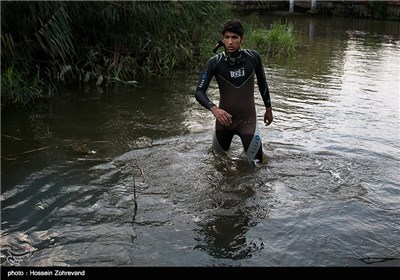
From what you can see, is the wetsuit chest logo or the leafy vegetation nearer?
the wetsuit chest logo

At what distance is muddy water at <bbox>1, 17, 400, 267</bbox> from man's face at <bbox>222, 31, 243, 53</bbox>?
1.31m

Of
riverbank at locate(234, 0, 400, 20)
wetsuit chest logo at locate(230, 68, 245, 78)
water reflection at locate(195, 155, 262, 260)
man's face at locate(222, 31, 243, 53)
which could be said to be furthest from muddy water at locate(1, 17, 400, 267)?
riverbank at locate(234, 0, 400, 20)

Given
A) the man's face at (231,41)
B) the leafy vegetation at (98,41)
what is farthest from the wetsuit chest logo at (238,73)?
the leafy vegetation at (98,41)

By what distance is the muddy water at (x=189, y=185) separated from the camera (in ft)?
11.5

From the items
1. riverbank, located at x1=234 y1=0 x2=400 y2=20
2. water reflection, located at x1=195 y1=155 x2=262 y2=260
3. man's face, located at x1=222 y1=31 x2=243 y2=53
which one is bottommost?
water reflection, located at x1=195 y1=155 x2=262 y2=260

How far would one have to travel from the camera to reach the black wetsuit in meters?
5.04

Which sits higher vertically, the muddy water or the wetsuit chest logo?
the wetsuit chest logo

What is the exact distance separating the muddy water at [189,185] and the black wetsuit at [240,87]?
37 cm

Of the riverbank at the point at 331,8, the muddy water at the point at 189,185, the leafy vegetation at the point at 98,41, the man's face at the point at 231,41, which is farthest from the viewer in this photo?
the riverbank at the point at 331,8

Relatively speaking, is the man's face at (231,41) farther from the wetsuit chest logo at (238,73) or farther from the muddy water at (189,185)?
the muddy water at (189,185)

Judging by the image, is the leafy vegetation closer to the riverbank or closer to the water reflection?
the water reflection

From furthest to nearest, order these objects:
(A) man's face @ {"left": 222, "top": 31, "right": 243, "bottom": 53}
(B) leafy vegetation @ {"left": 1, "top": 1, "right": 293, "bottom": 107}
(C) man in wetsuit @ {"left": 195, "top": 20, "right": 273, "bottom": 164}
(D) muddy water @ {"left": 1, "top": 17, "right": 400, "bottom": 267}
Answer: (B) leafy vegetation @ {"left": 1, "top": 1, "right": 293, "bottom": 107} < (C) man in wetsuit @ {"left": 195, "top": 20, "right": 273, "bottom": 164} < (A) man's face @ {"left": 222, "top": 31, "right": 243, "bottom": 53} < (D) muddy water @ {"left": 1, "top": 17, "right": 400, "bottom": 267}

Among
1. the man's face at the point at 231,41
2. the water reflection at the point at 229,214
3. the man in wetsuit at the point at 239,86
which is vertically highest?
the man's face at the point at 231,41

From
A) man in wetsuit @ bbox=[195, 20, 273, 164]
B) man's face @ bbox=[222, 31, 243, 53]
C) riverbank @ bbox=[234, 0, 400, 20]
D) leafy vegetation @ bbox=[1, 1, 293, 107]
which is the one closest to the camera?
man's face @ bbox=[222, 31, 243, 53]
